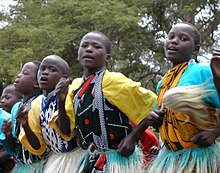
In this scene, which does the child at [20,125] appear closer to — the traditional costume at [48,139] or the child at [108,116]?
the traditional costume at [48,139]

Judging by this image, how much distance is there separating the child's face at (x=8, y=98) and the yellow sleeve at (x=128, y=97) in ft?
7.41

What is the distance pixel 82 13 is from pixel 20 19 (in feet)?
6.93

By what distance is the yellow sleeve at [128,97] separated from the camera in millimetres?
3396

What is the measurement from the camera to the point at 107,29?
38.7ft

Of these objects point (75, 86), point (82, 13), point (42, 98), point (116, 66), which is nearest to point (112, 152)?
point (75, 86)

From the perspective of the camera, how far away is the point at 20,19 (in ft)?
43.1

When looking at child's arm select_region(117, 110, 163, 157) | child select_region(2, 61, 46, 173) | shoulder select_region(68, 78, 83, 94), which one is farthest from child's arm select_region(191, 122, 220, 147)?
child select_region(2, 61, 46, 173)

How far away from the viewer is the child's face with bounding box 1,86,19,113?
18.0 ft

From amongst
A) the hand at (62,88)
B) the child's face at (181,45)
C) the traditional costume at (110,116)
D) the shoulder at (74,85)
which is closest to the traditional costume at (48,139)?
the shoulder at (74,85)

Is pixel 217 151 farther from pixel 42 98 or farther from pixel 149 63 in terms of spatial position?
pixel 149 63

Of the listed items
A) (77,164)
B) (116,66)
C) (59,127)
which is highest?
(59,127)

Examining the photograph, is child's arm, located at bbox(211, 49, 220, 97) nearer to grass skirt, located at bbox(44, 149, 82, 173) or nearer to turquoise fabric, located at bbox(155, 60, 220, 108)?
turquoise fabric, located at bbox(155, 60, 220, 108)

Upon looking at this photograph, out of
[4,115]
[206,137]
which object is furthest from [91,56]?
[4,115]

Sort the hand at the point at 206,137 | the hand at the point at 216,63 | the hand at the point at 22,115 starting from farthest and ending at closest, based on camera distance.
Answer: the hand at the point at 22,115
the hand at the point at 206,137
the hand at the point at 216,63
